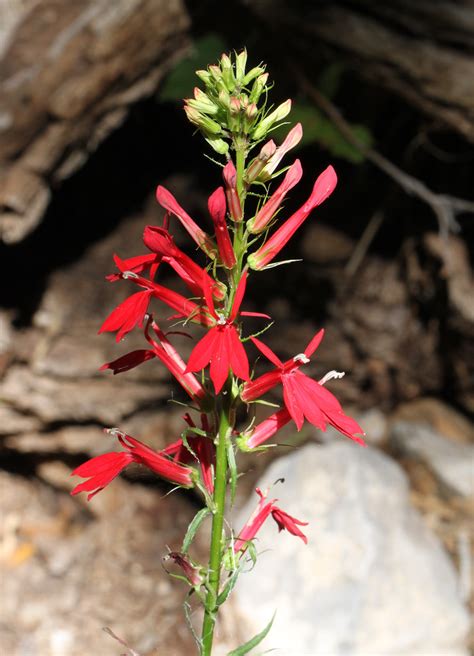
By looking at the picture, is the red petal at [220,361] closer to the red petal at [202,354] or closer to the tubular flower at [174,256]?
the red petal at [202,354]

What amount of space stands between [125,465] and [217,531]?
0.78 ft

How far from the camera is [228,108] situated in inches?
54.7

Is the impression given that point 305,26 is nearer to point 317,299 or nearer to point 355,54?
point 355,54

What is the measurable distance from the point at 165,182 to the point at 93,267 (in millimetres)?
747

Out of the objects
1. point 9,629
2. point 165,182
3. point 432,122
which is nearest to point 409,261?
point 432,122

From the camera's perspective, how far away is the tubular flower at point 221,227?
1315mm

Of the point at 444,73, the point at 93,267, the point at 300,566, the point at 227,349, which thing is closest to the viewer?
the point at 227,349

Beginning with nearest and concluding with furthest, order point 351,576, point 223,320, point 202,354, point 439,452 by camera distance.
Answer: point 202,354 < point 223,320 < point 351,576 < point 439,452

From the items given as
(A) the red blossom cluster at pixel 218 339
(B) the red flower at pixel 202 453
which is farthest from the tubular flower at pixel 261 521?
(B) the red flower at pixel 202 453

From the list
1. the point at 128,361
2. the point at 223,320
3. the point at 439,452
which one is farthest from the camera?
the point at 439,452

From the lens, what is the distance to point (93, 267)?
4.32m

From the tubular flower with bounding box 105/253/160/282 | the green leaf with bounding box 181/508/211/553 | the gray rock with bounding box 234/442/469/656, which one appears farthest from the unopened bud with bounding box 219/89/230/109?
the gray rock with bounding box 234/442/469/656

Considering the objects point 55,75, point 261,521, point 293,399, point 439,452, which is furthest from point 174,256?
point 439,452

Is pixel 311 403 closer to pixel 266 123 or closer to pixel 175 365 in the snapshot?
pixel 175 365
